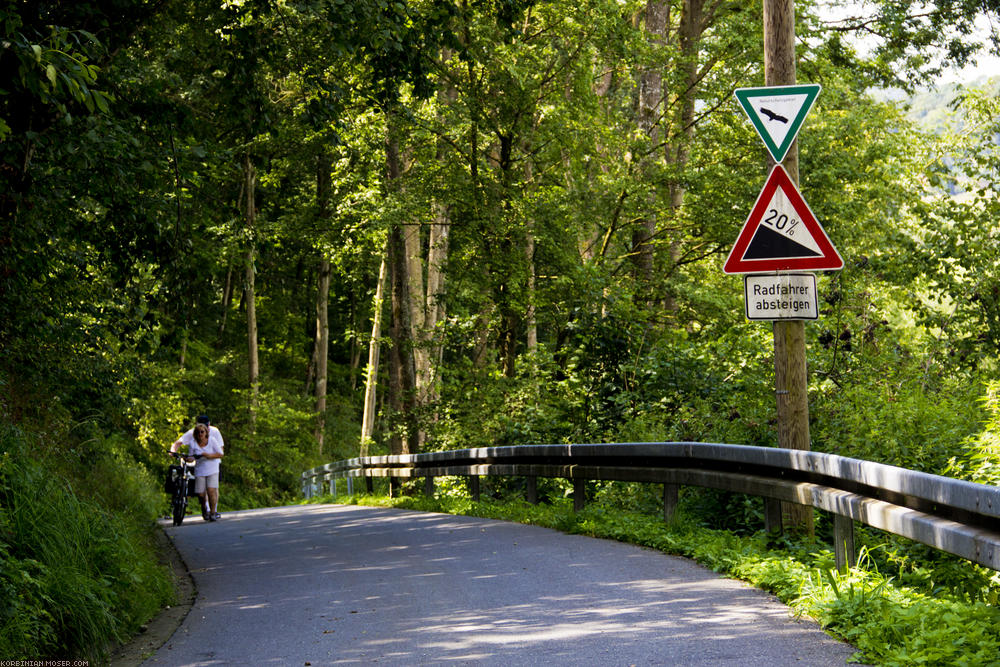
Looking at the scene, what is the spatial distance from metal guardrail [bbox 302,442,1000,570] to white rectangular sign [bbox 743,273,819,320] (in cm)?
107

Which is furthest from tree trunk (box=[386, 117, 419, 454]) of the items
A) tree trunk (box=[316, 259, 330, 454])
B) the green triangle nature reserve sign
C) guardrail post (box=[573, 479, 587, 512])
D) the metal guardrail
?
tree trunk (box=[316, 259, 330, 454])

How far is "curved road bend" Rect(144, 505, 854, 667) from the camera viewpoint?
595 centimetres

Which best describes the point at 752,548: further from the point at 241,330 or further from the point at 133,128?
the point at 241,330

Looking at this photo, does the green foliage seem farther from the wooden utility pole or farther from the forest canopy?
the wooden utility pole

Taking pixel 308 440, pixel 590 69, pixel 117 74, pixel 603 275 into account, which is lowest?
pixel 308 440

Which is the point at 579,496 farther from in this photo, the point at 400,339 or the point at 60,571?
the point at 400,339

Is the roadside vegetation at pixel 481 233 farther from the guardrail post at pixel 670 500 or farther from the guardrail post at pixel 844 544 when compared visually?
the guardrail post at pixel 670 500

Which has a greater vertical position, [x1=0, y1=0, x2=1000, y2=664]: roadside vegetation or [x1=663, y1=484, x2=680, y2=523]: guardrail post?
[x1=0, y1=0, x2=1000, y2=664]: roadside vegetation

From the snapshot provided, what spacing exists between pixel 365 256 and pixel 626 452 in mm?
17546

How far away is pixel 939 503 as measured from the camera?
5.71 metres

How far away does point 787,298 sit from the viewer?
27.6ft

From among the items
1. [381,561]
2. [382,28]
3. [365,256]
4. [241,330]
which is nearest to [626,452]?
[381,561]

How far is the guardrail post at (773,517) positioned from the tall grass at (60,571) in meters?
4.88

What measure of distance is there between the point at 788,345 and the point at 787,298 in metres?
0.46
